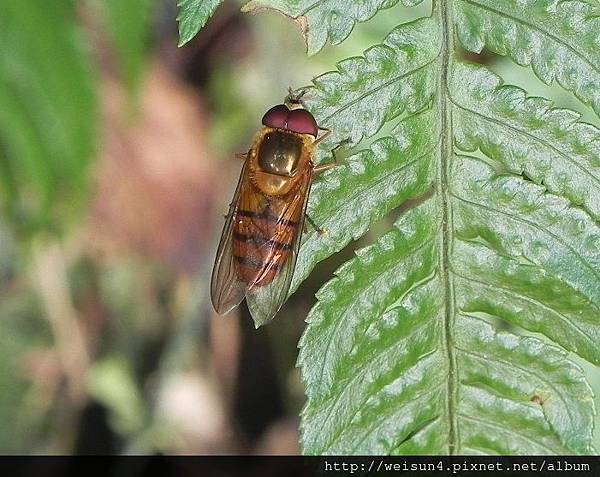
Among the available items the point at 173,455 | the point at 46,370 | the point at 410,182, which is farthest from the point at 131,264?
the point at 410,182

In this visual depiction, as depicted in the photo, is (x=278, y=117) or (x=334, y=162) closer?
(x=334, y=162)

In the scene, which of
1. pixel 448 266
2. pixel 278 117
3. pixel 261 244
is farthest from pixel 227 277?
pixel 448 266

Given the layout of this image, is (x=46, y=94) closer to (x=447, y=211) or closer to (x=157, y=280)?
(x=447, y=211)

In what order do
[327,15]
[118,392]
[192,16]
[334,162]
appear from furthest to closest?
[118,392]
[334,162]
[327,15]
[192,16]

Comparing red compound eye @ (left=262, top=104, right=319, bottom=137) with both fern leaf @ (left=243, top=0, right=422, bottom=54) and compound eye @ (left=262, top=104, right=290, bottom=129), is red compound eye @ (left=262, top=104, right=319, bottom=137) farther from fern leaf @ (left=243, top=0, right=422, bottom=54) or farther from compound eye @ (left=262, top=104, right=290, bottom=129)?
fern leaf @ (left=243, top=0, right=422, bottom=54)

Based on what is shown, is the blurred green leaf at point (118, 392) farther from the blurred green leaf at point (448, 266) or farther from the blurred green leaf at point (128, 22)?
the blurred green leaf at point (448, 266)

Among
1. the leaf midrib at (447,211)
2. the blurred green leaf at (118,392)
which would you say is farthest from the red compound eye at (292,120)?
the blurred green leaf at (118,392)

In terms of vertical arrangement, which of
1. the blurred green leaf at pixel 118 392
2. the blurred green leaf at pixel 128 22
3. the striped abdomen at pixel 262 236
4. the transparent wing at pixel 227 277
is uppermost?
the blurred green leaf at pixel 128 22

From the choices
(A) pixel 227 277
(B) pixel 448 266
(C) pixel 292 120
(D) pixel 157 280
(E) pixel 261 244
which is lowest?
(D) pixel 157 280
